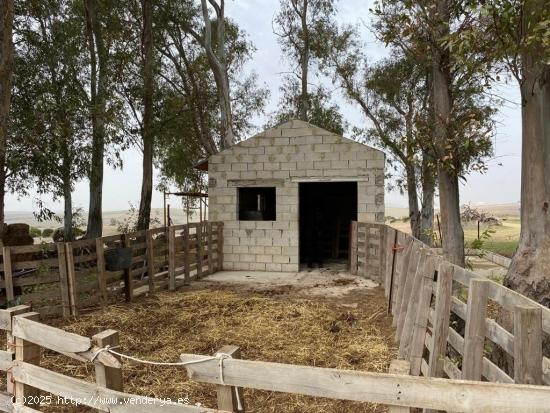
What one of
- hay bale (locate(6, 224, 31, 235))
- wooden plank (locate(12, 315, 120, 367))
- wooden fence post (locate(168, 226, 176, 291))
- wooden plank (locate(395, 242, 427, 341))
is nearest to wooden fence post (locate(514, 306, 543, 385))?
wooden plank (locate(12, 315, 120, 367))

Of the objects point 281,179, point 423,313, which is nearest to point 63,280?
point 423,313

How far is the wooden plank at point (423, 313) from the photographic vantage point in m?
4.25

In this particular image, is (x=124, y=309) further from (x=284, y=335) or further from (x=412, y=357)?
(x=412, y=357)

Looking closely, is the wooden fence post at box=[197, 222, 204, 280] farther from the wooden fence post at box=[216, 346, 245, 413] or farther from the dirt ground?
the wooden fence post at box=[216, 346, 245, 413]

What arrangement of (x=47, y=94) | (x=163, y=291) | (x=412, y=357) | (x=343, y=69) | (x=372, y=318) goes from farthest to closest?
(x=343, y=69), (x=47, y=94), (x=163, y=291), (x=372, y=318), (x=412, y=357)

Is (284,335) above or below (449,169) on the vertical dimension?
below

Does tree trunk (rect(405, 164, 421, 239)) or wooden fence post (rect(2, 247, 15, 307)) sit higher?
tree trunk (rect(405, 164, 421, 239))

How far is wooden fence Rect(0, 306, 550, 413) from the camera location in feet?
5.77

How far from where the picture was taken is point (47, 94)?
11.8 m

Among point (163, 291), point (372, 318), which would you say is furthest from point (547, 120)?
point (163, 291)

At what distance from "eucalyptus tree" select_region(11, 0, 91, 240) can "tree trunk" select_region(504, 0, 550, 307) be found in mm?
9749

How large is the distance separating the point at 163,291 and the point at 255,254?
136 inches

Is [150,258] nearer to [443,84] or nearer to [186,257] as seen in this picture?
[186,257]

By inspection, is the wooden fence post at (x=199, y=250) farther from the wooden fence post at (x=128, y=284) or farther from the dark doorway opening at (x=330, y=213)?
the dark doorway opening at (x=330, y=213)
